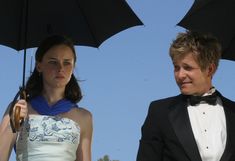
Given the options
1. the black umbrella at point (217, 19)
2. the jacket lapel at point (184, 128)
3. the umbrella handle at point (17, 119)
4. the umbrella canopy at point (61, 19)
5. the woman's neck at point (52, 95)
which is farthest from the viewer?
the umbrella canopy at point (61, 19)

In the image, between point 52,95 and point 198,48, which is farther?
point 52,95

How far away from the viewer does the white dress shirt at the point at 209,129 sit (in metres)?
5.20

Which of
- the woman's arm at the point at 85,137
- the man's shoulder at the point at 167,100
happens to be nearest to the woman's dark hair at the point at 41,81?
the woman's arm at the point at 85,137

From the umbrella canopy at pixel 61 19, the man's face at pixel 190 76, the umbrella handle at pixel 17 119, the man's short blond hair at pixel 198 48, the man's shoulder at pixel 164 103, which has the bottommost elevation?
the umbrella handle at pixel 17 119

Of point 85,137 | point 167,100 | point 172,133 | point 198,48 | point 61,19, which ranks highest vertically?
point 61,19

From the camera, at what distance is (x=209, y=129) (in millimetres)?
5281

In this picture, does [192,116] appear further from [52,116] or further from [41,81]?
[41,81]

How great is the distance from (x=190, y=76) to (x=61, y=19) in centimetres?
229

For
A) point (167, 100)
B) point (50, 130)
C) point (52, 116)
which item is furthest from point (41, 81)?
point (167, 100)

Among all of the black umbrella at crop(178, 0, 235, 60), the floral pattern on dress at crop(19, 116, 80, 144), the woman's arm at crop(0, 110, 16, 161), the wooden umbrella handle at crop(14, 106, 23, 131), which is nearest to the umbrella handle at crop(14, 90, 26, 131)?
the wooden umbrella handle at crop(14, 106, 23, 131)

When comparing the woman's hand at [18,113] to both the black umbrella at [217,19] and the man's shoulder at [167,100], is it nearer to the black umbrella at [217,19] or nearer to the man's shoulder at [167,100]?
the man's shoulder at [167,100]

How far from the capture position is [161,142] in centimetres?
537

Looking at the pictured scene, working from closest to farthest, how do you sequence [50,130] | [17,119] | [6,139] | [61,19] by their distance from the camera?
1. [17,119]
2. [6,139]
3. [50,130]
4. [61,19]

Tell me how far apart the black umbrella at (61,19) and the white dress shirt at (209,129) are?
198cm
